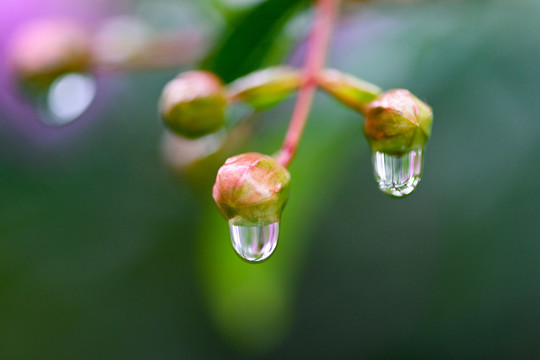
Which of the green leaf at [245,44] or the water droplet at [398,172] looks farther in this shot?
the green leaf at [245,44]

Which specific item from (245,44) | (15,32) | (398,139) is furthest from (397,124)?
(15,32)

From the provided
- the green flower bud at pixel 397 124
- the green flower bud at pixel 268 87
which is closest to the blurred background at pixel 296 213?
the green flower bud at pixel 268 87

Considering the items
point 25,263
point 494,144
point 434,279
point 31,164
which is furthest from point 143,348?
point 494,144

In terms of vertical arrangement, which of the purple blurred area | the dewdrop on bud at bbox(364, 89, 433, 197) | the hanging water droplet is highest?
the purple blurred area

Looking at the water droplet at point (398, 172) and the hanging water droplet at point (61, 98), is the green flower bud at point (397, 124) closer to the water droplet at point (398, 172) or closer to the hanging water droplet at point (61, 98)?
the water droplet at point (398, 172)

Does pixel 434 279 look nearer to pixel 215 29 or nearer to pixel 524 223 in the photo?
pixel 524 223

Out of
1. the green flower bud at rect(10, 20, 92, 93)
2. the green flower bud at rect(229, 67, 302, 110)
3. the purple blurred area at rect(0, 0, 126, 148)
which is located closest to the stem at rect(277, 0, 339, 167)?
the green flower bud at rect(229, 67, 302, 110)

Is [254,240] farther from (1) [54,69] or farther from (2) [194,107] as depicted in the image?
(1) [54,69]

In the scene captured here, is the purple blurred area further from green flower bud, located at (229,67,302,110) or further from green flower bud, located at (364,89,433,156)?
green flower bud, located at (364,89,433,156)
